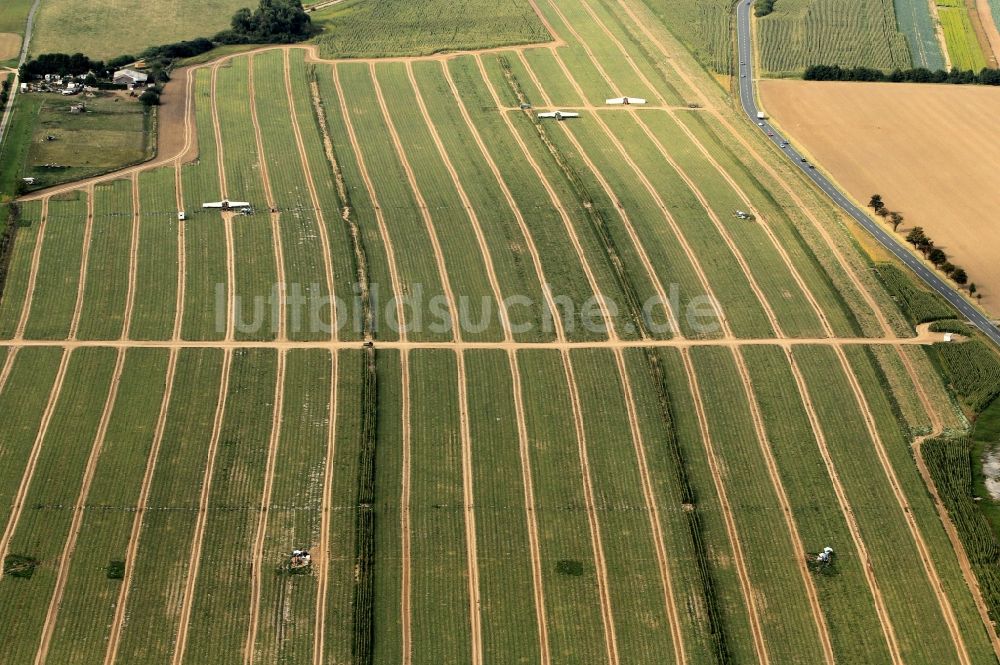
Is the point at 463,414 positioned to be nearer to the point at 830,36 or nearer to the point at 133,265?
the point at 133,265

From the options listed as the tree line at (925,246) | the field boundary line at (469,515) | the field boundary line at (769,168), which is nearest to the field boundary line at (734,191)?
the field boundary line at (769,168)

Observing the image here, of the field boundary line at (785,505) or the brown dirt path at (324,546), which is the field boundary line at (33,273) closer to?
the brown dirt path at (324,546)

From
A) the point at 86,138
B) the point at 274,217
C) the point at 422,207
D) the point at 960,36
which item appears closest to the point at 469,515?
the point at 422,207

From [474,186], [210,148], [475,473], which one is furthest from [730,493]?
[210,148]

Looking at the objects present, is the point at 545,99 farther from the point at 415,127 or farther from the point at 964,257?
the point at 964,257

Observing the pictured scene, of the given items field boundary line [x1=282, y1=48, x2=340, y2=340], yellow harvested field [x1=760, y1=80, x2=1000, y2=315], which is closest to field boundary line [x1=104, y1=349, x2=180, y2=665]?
field boundary line [x1=282, y1=48, x2=340, y2=340]

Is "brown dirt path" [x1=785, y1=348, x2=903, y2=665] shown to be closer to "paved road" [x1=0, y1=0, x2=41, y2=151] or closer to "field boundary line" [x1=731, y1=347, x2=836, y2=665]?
"field boundary line" [x1=731, y1=347, x2=836, y2=665]

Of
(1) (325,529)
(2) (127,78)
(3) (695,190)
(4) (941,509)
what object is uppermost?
(2) (127,78)
